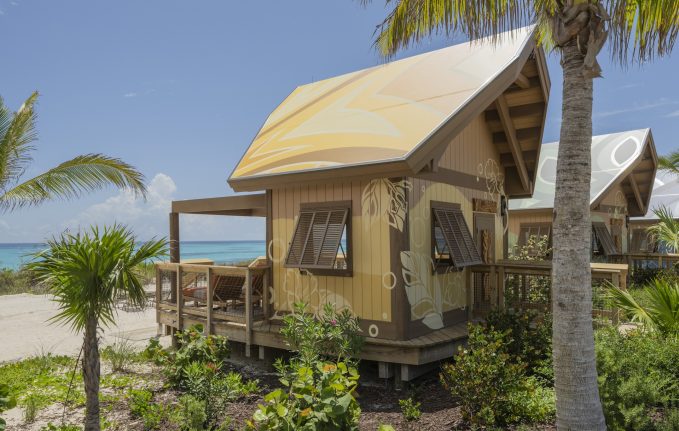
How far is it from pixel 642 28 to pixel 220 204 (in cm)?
801

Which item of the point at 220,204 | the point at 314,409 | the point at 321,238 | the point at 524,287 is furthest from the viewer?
the point at 220,204

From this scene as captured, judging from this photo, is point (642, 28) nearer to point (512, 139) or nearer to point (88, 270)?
point (512, 139)

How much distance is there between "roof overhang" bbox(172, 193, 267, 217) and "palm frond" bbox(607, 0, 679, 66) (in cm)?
640

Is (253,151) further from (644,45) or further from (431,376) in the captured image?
(644,45)

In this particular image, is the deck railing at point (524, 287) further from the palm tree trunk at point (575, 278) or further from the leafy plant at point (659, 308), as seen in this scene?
the palm tree trunk at point (575, 278)

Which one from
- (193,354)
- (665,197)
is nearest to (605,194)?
(193,354)

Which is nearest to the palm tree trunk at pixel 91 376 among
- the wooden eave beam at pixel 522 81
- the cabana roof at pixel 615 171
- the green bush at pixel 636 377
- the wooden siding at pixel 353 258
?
the wooden siding at pixel 353 258

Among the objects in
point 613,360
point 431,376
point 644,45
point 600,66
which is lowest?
point 431,376

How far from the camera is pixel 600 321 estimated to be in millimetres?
7688

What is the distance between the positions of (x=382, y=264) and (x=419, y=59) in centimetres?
482

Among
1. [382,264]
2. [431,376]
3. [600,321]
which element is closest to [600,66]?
[382,264]

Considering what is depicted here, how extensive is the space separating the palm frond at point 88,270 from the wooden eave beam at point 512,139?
785 cm

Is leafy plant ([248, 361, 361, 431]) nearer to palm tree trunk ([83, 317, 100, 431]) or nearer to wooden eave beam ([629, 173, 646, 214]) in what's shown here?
palm tree trunk ([83, 317, 100, 431])

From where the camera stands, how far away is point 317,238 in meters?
8.16
